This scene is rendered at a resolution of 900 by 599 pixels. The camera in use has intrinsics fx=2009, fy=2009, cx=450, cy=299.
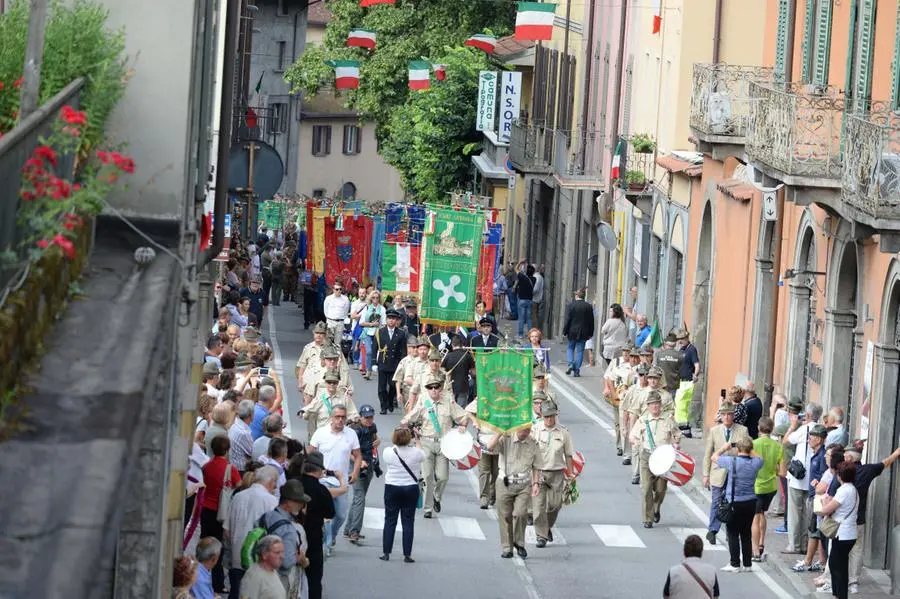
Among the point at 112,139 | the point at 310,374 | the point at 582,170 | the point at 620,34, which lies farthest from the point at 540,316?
the point at 112,139

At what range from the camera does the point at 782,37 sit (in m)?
29.3

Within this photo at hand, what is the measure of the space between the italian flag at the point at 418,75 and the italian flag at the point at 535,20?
972 centimetres

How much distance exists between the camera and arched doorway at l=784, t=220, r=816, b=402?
26.9 m

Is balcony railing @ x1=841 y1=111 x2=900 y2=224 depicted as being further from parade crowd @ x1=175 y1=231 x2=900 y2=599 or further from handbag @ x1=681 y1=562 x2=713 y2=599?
handbag @ x1=681 y1=562 x2=713 y2=599

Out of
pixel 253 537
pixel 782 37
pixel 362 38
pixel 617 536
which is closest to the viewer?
pixel 253 537

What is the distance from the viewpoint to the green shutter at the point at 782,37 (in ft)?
94.7

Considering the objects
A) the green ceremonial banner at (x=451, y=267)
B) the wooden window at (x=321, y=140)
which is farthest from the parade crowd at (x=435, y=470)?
the wooden window at (x=321, y=140)

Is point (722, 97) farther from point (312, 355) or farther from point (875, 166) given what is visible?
point (875, 166)

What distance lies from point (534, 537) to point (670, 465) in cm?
171

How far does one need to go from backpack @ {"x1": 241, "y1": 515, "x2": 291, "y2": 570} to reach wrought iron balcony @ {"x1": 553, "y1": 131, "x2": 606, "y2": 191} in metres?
31.1

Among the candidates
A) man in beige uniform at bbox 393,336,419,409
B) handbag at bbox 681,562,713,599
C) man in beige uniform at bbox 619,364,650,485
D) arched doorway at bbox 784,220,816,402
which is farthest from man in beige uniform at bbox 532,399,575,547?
arched doorway at bbox 784,220,816,402

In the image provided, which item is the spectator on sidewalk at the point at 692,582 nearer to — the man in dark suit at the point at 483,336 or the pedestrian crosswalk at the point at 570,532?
the pedestrian crosswalk at the point at 570,532

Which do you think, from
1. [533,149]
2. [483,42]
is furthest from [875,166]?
[483,42]

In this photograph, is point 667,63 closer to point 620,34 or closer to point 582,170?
point 620,34
